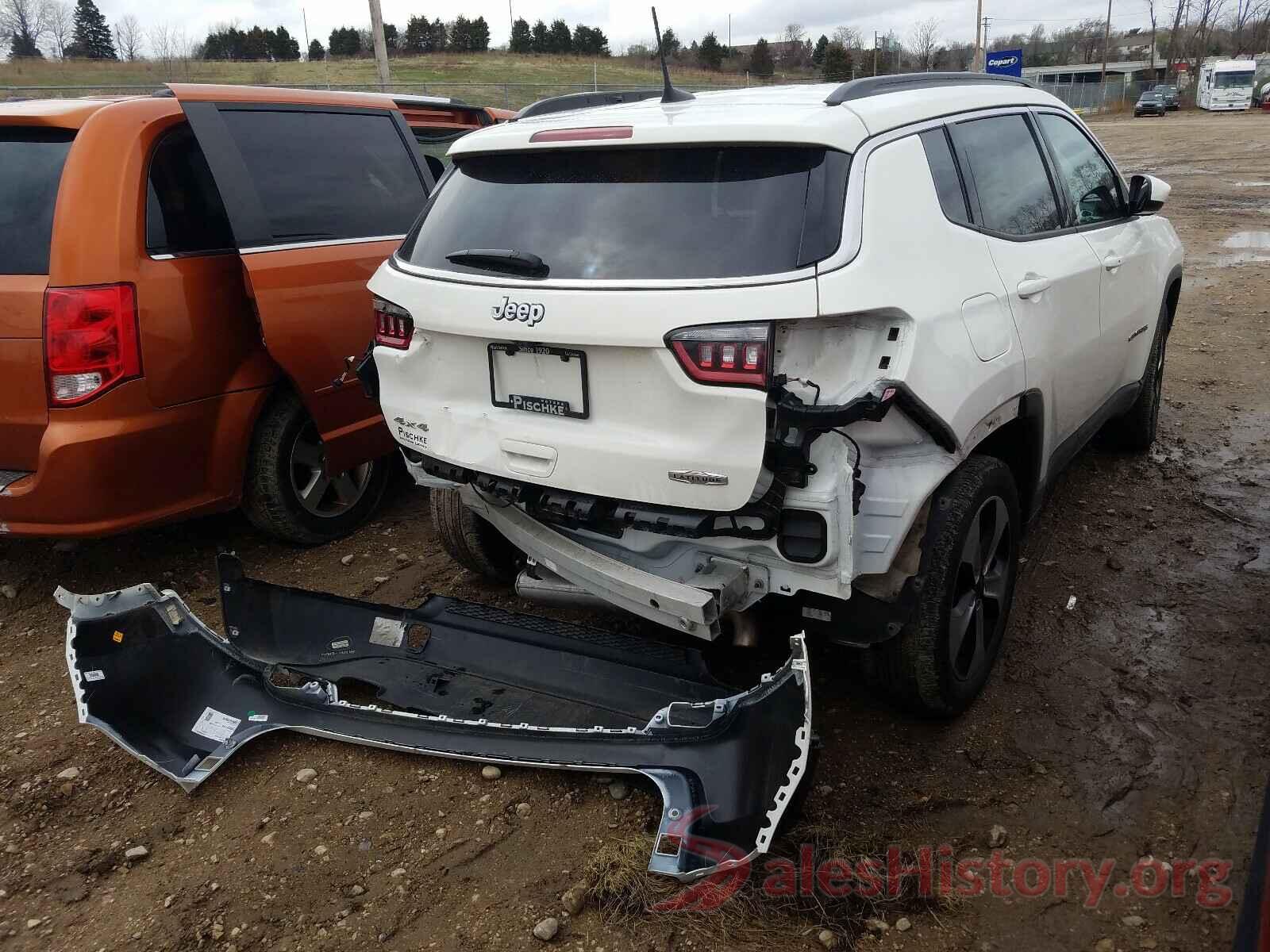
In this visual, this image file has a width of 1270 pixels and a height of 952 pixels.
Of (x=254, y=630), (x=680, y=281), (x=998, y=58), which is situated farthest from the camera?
(x=998, y=58)

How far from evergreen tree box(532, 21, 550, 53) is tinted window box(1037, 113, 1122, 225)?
61975mm

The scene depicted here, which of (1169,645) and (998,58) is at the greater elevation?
(998,58)

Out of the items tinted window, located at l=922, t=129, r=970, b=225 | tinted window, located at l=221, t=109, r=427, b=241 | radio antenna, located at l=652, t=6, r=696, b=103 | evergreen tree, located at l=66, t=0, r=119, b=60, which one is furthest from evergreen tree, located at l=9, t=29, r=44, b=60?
tinted window, located at l=922, t=129, r=970, b=225

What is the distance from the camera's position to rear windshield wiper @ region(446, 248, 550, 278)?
2.66 meters

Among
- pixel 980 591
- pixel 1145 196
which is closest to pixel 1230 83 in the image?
pixel 1145 196

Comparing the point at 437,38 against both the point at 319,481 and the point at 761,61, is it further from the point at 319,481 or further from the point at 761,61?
the point at 319,481

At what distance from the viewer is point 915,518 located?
269 centimetres

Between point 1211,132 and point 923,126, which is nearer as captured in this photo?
point 923,126

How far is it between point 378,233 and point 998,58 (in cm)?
4282

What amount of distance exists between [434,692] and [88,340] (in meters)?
1.80

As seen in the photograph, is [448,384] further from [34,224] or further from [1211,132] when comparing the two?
Answer: [1211,132]

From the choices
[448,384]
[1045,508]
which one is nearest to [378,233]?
[448,384]

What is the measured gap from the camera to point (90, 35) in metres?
56.7

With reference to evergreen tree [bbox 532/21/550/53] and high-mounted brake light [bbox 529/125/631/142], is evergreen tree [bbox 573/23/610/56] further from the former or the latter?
high-mounted brake light [bbox 529/125/631/142]
